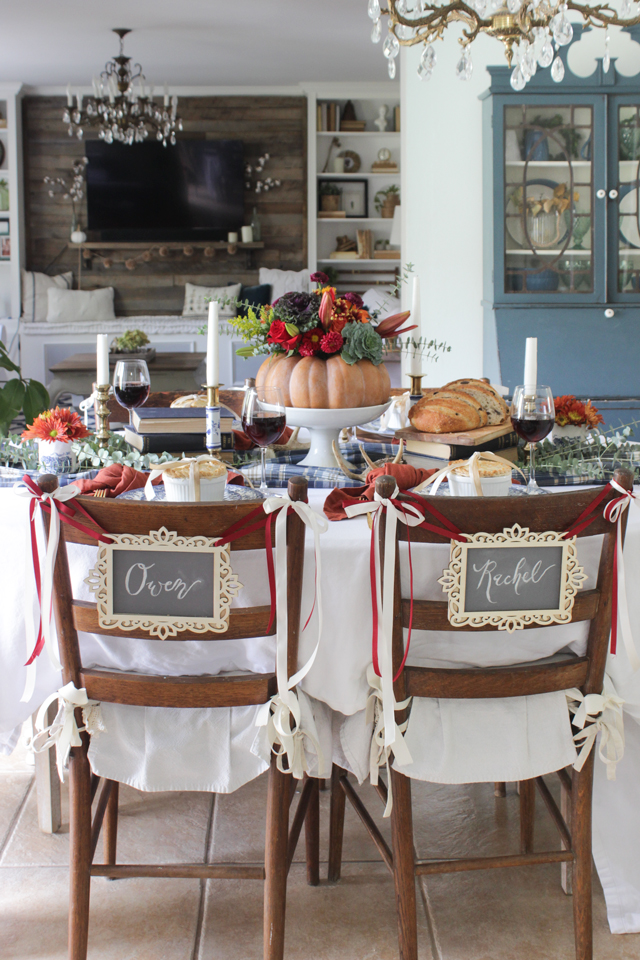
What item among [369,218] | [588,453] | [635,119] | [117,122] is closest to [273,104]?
[369,218]

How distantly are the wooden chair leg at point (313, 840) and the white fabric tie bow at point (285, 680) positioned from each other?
1.17 ft

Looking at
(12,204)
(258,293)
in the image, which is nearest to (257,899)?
(258,293)

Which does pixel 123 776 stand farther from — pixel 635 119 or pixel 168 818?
pixel 635 119

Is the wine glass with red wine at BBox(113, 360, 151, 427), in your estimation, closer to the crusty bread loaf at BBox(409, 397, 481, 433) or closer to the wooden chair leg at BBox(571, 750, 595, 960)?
the crusty bread loaf at BBox(409, 397, 481, 433)

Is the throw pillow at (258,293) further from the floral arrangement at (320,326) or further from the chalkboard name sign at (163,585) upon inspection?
the chalkboard name sign at (163,585)

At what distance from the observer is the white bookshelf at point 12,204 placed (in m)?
7.05

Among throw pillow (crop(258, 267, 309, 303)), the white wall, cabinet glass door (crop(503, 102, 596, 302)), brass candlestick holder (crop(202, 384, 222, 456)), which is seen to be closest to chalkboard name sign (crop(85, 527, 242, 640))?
brass candlestick holder (crop(202, 384, 222, 456))

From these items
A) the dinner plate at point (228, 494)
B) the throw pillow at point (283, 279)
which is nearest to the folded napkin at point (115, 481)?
the dinner plate at point (228, 494)

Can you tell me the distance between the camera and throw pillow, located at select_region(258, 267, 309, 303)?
7266mm

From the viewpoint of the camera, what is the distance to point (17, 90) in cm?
702

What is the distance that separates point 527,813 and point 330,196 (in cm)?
642

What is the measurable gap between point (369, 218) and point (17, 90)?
3.07 metres

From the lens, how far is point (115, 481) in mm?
1343

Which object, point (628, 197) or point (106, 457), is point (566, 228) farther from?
point (106, 457)
